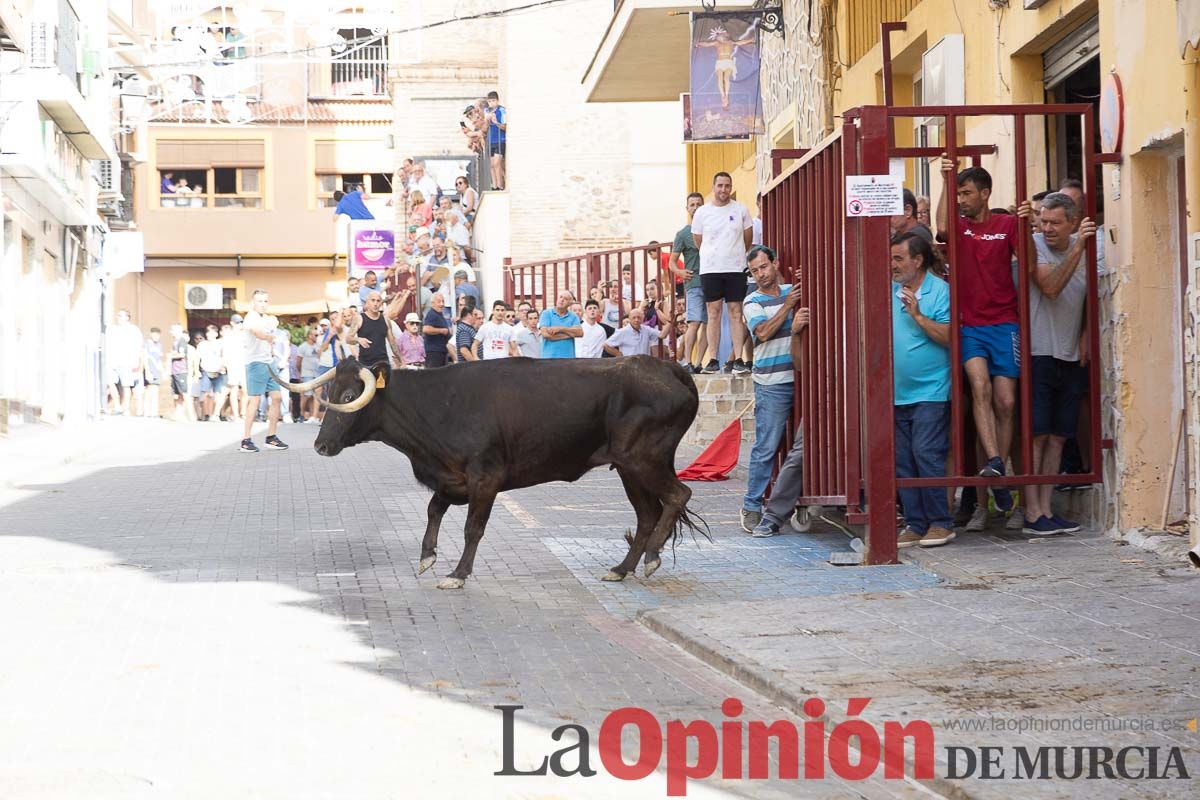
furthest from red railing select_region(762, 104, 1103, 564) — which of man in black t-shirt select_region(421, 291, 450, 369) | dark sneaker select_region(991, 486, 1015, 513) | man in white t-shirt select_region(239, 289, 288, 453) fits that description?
man in black t-shirt select_region(421, 291, 450, 369)

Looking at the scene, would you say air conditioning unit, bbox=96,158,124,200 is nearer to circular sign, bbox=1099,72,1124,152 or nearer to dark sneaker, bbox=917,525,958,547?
circular sign, bbox=1099,72,1124,152

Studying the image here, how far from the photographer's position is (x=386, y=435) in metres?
10.8

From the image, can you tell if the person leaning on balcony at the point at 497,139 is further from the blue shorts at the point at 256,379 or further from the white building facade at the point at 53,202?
the blue shorts at the point at 256,379

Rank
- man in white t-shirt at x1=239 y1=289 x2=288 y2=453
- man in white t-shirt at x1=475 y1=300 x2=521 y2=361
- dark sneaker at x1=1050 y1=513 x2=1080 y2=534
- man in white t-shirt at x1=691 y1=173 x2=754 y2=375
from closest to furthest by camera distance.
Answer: dark sneaker at x1=1050 y1=513 x2=1080 y2=534 < man in white t-shirt at x1=691 y1=173 x2=754 y2=375 < man in white t-shirt at x1=239 y1=289 x2=288 y2=453 < man in white t-shirt at x1=475 y1=300 x2=521 y2=361

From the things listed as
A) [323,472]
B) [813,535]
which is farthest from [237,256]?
[813,535]

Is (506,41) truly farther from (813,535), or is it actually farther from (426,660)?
(426,660)

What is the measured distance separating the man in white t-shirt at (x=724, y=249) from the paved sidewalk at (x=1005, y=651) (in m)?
7.74

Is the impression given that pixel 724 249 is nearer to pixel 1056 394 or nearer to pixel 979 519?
pixel 979 519

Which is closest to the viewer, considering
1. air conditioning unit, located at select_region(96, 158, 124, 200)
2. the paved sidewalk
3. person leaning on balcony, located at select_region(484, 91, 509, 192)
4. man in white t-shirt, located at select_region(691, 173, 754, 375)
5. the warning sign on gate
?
the paved sidewalk

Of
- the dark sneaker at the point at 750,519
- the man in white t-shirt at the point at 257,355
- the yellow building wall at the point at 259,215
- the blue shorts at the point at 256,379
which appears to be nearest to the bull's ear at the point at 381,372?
the dark sneaker at the point at 750,519

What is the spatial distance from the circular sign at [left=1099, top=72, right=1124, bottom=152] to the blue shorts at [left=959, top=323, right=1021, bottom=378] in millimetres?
1304

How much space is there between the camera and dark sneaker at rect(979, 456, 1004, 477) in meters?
10.8

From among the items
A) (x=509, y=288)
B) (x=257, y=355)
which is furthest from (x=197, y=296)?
(x=257, y=355)

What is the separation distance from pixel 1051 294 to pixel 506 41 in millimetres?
28805
